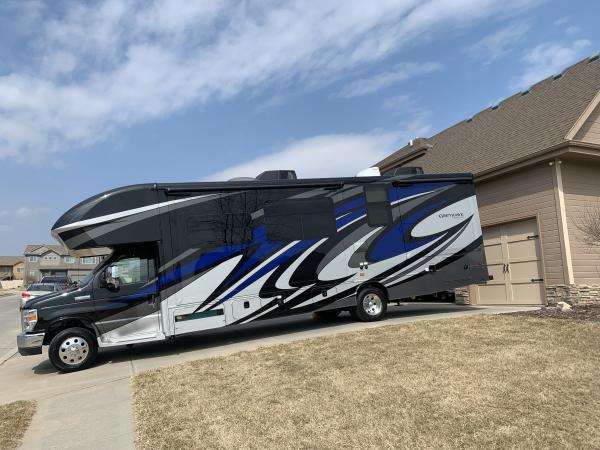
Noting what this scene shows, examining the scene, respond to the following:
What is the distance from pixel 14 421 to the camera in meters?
5.57

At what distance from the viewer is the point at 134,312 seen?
346 inches

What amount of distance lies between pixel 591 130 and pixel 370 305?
716cm

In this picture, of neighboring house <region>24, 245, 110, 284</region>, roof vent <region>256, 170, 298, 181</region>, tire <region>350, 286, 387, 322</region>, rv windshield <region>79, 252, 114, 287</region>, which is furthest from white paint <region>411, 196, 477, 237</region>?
neighboring house <region>24, 245, 110, 284</region>

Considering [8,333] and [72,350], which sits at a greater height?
[72,350]

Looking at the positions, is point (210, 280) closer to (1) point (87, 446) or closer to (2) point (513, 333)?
(1) point (87, 446)

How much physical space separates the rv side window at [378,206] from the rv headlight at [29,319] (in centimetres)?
658

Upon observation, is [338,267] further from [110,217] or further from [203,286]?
[110,217]

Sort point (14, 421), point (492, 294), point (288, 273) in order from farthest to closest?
1. point (492, 294)
2. point (288, 273)
3. point (14, 421)

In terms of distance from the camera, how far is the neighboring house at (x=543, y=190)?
1167cm

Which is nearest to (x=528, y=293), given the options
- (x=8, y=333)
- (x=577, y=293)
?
(x=577, y=293)

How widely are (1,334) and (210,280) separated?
36.1 feet

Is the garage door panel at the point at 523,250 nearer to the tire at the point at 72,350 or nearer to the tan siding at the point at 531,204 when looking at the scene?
the tan siding at the point at 531,204

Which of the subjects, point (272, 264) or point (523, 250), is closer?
point (272, 264)

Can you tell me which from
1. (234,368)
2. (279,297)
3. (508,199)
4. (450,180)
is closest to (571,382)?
Answer: (234,368)
